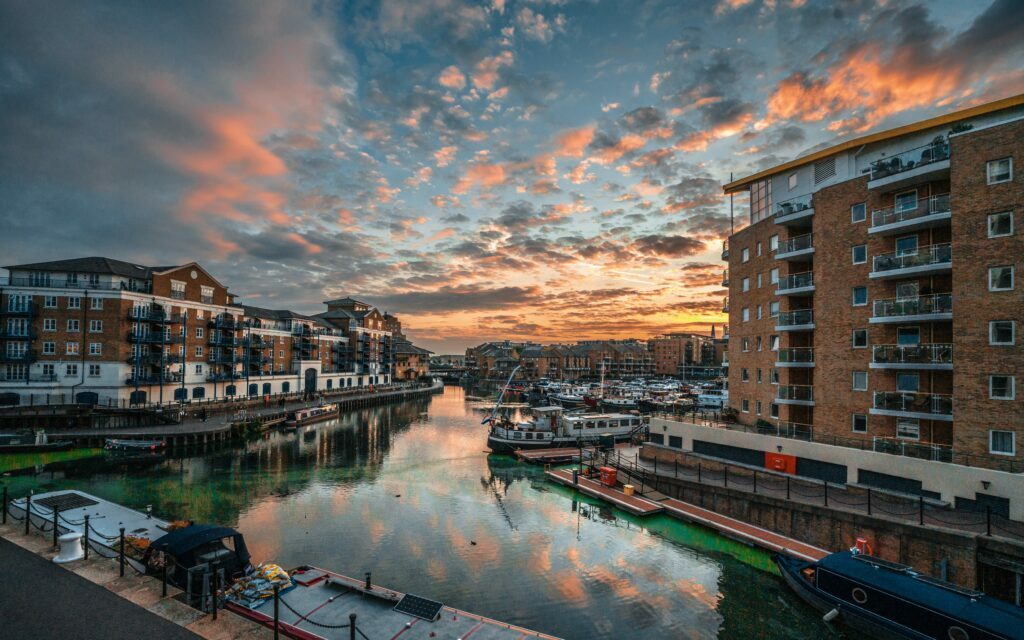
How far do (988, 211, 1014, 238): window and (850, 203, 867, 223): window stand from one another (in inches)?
224

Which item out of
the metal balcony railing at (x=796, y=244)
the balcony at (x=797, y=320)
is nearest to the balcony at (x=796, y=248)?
the metal balcony railing at (x=796, y=244)

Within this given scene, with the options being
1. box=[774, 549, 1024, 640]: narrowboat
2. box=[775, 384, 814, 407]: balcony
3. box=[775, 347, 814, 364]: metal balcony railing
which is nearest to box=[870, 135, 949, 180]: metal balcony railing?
box=[775, 347, 814, 364]: metal balcony railing

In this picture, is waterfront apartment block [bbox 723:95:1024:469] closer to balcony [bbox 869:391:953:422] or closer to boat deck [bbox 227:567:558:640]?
balcony [bbox 869:391:953:422]

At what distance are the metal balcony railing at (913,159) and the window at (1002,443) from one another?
40.1ft

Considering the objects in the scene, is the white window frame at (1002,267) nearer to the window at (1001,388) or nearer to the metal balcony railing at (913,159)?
the window at (1001,388)

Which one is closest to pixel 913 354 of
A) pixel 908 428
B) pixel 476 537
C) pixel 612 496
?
pixel 908 428

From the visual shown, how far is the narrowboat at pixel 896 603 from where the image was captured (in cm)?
1225

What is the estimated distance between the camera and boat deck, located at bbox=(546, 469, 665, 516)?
26.3 m

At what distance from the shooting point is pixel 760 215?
33.5 metres

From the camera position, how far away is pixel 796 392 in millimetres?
28094

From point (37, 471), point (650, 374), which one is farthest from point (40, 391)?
point (650, 374)

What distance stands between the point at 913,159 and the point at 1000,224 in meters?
5.21

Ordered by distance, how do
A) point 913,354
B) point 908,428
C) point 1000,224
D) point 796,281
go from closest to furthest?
point 1000,224 < point 913,354 < point 908,428 < point 796,281

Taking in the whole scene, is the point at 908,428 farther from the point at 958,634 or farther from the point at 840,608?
the point at 958,634
